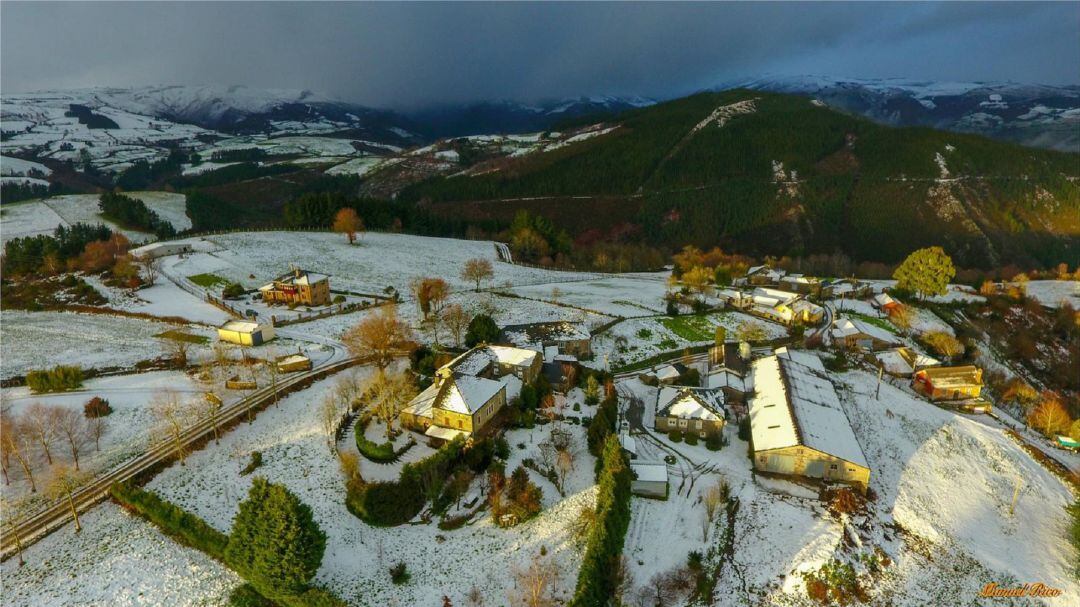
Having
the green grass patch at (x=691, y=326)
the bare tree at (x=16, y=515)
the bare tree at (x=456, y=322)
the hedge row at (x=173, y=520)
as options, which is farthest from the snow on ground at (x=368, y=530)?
the green grass patch at (x=691, y=326)

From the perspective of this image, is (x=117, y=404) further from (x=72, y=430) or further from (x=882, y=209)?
(x=882, y=209)

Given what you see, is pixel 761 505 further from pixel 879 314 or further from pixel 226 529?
pixel 879 314

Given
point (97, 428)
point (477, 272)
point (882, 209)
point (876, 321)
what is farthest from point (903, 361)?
point (882, 209)

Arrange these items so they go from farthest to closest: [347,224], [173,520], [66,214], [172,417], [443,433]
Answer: [66,214], [347,224], [443,433], [172,417], [173,520]

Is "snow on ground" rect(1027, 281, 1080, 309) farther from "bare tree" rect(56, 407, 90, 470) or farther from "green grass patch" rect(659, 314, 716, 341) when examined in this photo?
"bare tree" rect(56, 407, 90, 470)

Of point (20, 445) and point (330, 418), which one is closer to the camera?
point (20, 445)

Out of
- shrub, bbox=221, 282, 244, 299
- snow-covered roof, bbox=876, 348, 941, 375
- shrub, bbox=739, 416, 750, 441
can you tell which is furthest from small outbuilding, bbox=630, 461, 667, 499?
shrub, bbox=221, 282, 244, 299

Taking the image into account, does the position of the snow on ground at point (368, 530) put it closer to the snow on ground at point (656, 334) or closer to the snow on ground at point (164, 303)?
the snow on ground at point (656, 334)
